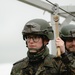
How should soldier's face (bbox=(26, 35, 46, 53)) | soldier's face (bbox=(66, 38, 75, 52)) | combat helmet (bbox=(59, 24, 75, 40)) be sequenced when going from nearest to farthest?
soldier's face (bbox=(26, 35, 46, 53))
soldier's face (bbox=(66, 38, 75, 52))
combat helmet (bbox=(59, 24, 75, 40))

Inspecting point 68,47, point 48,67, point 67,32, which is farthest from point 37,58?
point 67,32

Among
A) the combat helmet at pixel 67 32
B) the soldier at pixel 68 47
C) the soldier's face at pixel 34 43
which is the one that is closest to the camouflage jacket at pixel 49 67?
the soldier at pixel 68 47

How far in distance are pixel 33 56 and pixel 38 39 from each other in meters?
0.19

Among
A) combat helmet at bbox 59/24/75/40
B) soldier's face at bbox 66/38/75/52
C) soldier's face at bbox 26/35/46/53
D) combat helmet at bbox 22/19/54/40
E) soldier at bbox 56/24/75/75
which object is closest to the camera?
soldier at bbox 56/24/75/75

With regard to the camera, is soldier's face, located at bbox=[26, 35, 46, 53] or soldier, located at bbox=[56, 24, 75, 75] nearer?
soldier, located at bbox=[56, 24, 75, 75]

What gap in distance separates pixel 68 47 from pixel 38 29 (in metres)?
1.17

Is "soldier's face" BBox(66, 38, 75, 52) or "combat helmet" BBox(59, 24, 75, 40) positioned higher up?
"combat helmet" BBox(59, 24, 75, 40)

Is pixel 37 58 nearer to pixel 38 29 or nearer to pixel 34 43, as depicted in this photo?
pixel 34 43

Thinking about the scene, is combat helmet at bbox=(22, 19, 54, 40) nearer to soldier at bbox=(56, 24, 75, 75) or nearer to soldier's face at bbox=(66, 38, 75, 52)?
soldier at bbox=(56, 24, 75, 75)

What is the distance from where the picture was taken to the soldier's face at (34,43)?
15.4 feet

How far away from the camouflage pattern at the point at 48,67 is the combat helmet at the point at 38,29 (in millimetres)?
257

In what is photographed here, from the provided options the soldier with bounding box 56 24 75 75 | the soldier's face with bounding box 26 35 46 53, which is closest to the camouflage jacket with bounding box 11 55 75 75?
the soldier with bounding box 56 24 75 75

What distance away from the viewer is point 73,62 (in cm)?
470

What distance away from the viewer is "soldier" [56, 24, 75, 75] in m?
4.51
